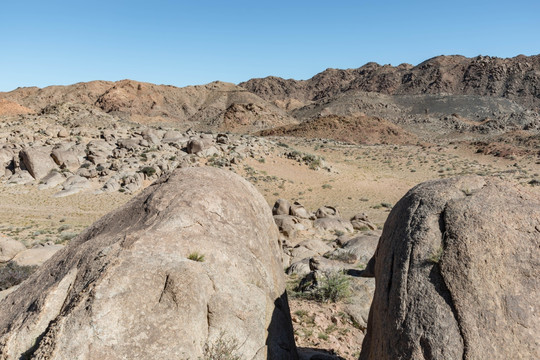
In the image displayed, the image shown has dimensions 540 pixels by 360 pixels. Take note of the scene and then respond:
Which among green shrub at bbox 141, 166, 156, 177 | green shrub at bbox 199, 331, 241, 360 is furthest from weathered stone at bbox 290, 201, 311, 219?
green shrub at bbox 199, 331, 241, 360

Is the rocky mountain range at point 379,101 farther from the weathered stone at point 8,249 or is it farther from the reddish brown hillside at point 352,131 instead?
the weathered stone at point 8,249

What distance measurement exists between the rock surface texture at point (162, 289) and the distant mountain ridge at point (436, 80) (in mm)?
109008

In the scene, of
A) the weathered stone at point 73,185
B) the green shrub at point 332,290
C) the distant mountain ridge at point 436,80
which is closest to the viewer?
the green shrub at point 332,290

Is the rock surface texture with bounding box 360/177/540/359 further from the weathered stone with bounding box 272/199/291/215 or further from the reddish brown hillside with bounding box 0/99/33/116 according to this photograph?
the reddish brown hillside with bounding box 0/99/33/116

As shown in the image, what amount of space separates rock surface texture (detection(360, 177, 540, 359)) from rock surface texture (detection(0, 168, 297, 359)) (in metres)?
1.55

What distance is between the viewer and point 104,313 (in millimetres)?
3342

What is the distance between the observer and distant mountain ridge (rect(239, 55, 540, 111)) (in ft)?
330

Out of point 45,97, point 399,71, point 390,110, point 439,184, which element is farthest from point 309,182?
point 399,71

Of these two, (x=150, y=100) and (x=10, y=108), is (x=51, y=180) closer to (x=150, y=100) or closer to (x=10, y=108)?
(x=10, y=108)

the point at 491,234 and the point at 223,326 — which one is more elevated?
the point at 491,234

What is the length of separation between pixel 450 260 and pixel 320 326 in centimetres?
512

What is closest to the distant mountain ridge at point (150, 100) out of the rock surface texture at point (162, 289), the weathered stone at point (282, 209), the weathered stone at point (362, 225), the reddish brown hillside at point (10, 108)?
the reddish brown hillside at point (10, 108)

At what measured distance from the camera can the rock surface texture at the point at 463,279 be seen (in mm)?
3107

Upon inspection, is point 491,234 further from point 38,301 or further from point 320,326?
point 320,326
